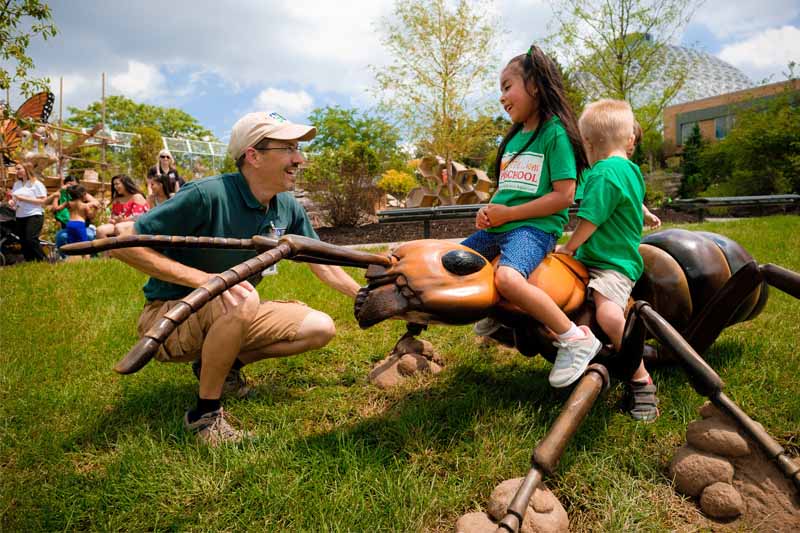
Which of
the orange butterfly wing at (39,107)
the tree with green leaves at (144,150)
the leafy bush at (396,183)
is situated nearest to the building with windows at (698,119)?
the leafy bush at (396,183)

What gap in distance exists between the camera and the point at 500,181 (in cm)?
282

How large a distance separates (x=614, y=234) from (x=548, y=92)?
810 millimetres

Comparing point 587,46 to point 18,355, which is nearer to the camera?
point 18,355

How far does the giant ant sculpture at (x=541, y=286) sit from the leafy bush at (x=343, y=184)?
1159 cm

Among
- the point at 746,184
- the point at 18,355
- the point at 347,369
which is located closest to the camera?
the point at 347,369

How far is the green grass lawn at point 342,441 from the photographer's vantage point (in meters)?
2.24

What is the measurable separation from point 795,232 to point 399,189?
471 inches

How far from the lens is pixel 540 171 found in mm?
2609

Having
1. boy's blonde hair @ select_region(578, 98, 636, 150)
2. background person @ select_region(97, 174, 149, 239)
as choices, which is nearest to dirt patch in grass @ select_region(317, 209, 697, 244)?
background person @ select_region(97, 174, 149, 239)

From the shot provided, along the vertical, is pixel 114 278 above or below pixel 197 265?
below

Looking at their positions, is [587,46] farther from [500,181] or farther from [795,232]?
[500,181]

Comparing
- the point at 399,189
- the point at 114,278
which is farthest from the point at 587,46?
the point at 114,278

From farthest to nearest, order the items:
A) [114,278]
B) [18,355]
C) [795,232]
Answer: [795,232] < [114,278] < [18,355]

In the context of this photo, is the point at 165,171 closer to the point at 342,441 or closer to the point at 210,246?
the point at 342,441
